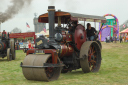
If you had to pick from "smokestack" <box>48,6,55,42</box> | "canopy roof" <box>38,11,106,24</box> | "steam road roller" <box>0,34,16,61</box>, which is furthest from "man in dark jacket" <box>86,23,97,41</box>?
"steam road roller" <box>0,34,16,61</box>

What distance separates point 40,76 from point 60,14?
2.05 metres

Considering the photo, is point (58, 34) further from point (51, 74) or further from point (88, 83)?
point (88, 83)

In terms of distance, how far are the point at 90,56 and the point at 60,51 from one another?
4.82 feet

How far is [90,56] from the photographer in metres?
8.00

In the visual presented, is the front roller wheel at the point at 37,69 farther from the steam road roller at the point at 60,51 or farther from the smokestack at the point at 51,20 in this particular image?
the smokestack at the point at 51,20

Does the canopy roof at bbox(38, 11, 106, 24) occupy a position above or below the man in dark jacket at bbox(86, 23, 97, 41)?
above

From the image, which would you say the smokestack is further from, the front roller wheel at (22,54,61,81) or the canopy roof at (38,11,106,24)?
the front roller wheel at (22,54,61,81)

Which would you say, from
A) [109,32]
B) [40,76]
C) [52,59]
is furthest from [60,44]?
[109,32]

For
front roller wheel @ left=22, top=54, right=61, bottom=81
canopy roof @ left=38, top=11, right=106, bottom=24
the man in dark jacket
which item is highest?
canopy roof @ left=38, top=11, right=106, bottom=24

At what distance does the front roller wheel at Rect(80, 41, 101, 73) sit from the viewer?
24.4 ft

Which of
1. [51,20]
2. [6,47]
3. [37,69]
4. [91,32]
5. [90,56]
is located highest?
[51,20]

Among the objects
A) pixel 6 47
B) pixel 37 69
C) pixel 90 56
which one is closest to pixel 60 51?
pixel 37 69

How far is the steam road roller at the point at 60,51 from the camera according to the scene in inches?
242

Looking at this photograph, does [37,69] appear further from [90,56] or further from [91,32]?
[91,32]
